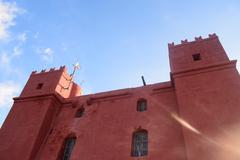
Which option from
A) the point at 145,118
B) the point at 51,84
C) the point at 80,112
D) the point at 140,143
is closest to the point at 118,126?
the point at 145,118

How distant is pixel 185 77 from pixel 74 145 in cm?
712

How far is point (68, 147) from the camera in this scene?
12.5 m

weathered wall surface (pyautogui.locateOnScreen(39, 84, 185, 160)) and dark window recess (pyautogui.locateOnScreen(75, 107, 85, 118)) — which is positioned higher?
dark window recess (pyautogui.locateOnScreen(75, 107, 85, 118))

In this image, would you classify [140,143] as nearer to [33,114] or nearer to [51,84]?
[33,114]

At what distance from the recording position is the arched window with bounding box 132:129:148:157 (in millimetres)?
10453

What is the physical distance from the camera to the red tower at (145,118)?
9242 mm

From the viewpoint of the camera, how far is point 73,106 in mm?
14594

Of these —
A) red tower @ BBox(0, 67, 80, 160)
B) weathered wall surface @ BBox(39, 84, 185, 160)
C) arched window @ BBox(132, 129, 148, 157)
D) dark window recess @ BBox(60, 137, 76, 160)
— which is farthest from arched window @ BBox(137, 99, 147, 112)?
red tower @ BBox(0, 67, 80, 160)

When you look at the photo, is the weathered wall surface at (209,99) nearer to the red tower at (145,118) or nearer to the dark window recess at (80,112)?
the red tower at (145,118)

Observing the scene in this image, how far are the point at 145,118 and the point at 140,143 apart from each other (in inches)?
57.4

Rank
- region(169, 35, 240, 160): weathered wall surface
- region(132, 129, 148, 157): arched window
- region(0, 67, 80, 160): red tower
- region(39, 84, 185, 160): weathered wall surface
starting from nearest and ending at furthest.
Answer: region(169, 35, 240, 160): weathered wall surface, region(39, 84, 185, 160): weathered wall surface, region(132, 129, 148, 157): arched window, region(0, 67, 80, 160): red tower

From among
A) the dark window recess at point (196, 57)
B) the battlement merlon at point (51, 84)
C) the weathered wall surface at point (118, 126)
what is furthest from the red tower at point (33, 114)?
the dark window recess at point (196, 57)

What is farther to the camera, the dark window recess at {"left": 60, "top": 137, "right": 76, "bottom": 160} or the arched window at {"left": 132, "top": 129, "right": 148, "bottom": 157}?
the dark window recess at {"left": 60, "top": 137, "right": 76, "bottom": 160}

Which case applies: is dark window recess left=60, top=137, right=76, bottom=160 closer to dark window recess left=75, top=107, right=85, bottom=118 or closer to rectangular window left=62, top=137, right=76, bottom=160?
rectangular window left=62, top=137, right=76, bottom=160
